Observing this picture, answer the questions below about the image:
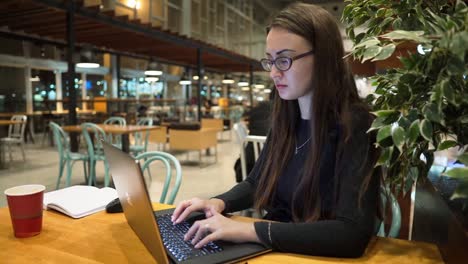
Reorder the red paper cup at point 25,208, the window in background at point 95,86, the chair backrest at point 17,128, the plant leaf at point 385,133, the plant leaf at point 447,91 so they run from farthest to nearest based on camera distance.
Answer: the window in background at point 95,86 → the chair backrest at point 17,128 → the red paper cup at point 25,208 → the plant leaf at point 385,133 → the plant leaf at point 447,91

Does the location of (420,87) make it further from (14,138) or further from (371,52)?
(14,138)

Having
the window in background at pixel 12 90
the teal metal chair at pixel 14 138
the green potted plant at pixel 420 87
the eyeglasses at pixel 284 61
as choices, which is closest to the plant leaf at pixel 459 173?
the green potted plant at pixel 420 87

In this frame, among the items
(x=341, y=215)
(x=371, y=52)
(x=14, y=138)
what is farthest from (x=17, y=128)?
(x=371, y=52)

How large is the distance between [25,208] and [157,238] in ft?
1.71

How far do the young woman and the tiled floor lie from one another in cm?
302

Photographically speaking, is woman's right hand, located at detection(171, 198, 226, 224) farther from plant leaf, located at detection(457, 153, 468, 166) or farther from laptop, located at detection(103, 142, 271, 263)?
plant leaf, located at detection(457, 153, 468, 166)

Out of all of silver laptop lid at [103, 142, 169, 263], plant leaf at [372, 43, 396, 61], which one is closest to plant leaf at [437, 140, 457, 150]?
plant leaf at [372, 43, 396, 61]

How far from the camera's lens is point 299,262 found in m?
0.87

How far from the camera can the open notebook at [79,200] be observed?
121cm

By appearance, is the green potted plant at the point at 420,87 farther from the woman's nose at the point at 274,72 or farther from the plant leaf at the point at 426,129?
the woman's nose at the point at 274,72

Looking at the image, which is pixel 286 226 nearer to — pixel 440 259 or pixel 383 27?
pixel 440 259

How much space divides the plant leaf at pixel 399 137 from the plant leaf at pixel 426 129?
0.04 metres

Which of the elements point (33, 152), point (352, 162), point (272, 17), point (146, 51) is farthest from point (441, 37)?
point (146, 51)

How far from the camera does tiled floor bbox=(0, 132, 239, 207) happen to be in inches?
185
